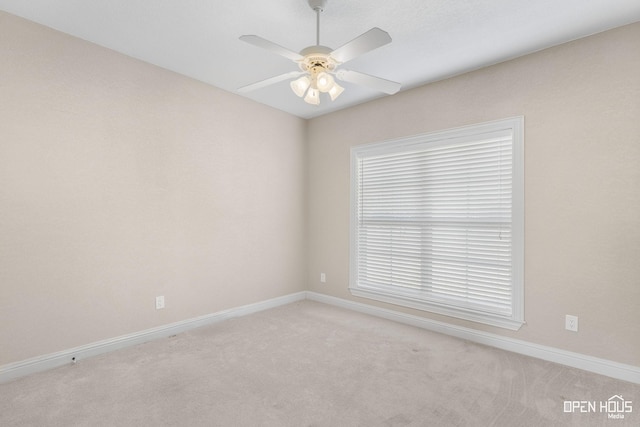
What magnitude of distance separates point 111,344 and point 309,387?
181 cm

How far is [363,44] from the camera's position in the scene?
1.78m

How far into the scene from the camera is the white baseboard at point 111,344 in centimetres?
232

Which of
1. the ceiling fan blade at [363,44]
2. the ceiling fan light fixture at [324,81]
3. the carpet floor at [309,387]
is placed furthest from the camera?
the ceiling fan light fixture at [324,81]

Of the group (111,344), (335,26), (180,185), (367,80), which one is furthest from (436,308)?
(111,344)

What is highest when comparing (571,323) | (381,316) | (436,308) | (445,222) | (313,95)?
(313,95)

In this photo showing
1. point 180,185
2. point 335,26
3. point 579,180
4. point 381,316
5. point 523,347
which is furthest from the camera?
point 381,316

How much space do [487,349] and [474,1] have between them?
9.05 feet

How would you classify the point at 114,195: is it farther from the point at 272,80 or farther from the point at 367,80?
Answer: the point at 367,80

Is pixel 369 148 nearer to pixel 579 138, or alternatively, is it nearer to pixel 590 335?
pixel 579 138

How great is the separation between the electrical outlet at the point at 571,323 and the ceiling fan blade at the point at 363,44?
254cm

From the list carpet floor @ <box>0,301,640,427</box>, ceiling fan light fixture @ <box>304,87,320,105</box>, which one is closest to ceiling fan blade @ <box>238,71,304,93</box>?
ceiling fan light fixture @ <box>304,87,320,105</box>

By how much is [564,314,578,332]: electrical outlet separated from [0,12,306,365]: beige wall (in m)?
3.10

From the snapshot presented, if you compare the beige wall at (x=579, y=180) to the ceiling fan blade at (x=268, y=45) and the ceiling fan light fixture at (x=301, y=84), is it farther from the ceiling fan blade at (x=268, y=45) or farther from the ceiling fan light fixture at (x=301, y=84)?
the ceiling fan blade at (x=268, y=45)

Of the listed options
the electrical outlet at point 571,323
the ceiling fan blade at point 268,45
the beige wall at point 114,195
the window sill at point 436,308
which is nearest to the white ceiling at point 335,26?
the beige wall at point 114,195
